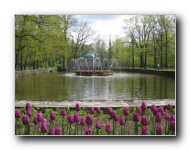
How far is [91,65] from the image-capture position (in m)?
4.54

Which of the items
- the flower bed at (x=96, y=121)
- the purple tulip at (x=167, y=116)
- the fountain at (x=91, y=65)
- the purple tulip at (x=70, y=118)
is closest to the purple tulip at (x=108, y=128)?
the flower bed at (x=96, y=121)

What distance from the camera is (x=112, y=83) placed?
458 centimetres

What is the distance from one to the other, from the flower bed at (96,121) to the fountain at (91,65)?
21.9 inches

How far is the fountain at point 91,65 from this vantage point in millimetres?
4477

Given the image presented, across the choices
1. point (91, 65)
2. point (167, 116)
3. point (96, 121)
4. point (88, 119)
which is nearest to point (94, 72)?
point (91, 65)

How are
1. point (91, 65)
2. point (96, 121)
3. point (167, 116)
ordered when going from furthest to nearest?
point (91, 65) → point (96, 121) → point (167, 116)

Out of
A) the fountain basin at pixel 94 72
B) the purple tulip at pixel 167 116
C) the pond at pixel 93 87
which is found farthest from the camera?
the fountain basin at pixel 94 72

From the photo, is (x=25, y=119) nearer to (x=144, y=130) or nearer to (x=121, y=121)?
(x=121, y=121)

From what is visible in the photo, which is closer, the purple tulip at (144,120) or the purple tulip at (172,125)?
the purple tulip at (144,120)

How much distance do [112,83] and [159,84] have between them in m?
0.64

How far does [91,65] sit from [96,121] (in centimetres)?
79

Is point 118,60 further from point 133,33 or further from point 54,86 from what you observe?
point 54,86

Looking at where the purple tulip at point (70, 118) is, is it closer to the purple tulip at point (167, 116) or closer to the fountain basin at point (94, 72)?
the fountain basin at point (94, 72)

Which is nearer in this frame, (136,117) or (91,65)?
(136,117)
